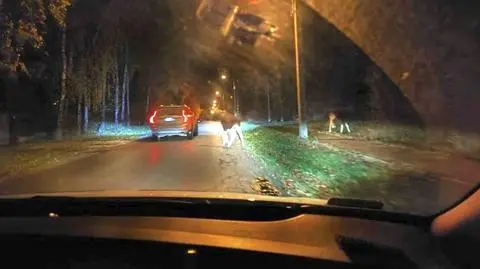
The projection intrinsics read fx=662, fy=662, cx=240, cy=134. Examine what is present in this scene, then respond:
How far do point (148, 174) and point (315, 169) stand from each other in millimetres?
4082

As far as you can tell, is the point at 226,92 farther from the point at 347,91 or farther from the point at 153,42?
the point at 347,91

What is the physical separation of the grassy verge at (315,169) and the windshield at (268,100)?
0.23 feet

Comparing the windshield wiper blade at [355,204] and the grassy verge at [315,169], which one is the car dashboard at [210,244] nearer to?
the windshield wiper blade at [355,204]

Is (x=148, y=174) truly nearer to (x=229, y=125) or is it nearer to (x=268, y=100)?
(x=229, y=125)

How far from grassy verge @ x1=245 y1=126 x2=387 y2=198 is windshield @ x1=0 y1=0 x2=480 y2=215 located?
0.07 meters

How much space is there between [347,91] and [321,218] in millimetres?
36724

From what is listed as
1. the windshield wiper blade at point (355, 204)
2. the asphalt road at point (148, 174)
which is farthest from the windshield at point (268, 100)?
the windshield wiper blade at point (355, 204)

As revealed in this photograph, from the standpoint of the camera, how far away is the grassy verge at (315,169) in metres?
12.6

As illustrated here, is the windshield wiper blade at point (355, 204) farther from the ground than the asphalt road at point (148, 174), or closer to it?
farther from the ground

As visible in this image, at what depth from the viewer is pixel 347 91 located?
39656mm

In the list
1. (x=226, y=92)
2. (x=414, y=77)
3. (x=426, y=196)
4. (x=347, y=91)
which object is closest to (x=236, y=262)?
(x=426, y=196)

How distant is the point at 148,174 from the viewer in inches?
640

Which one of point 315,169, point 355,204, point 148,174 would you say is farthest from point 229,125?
point 355,204

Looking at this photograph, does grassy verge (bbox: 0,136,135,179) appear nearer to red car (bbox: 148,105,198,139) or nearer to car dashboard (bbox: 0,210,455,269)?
red car (bbox: 148,105,198,139)
